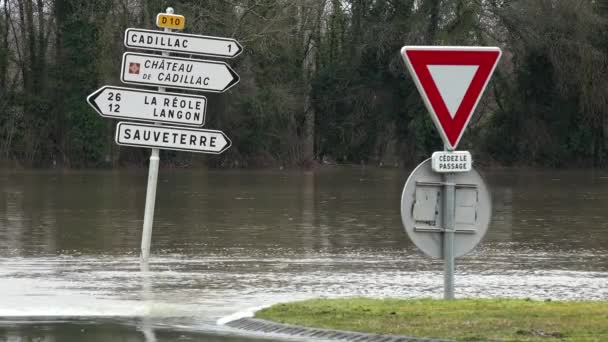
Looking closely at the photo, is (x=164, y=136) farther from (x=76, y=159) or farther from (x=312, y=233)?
(x=76, y=159)

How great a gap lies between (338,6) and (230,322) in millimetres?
57056

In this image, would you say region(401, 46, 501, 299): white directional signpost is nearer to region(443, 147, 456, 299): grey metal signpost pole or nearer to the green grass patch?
region(443, 147, 456, 299): grey metal signpost pole

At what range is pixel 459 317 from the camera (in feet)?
35.0

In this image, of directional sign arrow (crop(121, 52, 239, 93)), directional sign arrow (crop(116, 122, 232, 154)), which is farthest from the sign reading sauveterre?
directional sign arrow (crop(121, 52, 239, 93))

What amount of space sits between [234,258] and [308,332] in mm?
8251

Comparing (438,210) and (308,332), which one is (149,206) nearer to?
(438,210)

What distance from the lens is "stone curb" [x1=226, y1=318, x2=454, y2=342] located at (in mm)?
10055

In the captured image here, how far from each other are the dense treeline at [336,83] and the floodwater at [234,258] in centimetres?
2231

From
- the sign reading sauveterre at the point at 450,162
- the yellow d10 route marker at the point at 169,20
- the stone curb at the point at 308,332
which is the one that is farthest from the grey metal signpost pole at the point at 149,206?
the sign reading sauveterre at the point at 450,162

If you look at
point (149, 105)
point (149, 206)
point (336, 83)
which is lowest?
point (149, 206)

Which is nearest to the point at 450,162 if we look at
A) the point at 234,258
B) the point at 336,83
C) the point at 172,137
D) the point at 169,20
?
the point at 172,137

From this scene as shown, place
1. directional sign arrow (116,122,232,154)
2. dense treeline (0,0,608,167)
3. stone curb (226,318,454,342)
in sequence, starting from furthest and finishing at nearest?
1. dense treeline (0,0,608,167)
2. directional sign arrow (116,122,232,154)
3. stone curb (226,318,454,342)

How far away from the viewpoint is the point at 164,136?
55.6 feet

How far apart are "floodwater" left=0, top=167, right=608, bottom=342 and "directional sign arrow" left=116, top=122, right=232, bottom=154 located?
1.58 metres
